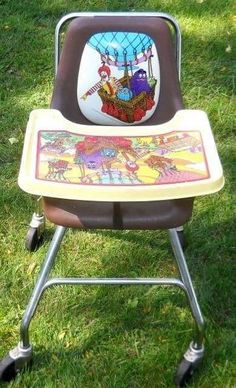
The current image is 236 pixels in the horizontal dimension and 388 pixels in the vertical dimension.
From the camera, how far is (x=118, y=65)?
6.36ft

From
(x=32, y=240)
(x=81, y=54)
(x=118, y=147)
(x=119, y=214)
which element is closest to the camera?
(x=119, y=214)

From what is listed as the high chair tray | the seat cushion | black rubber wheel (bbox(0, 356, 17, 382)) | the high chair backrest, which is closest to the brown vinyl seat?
the high chair backrest

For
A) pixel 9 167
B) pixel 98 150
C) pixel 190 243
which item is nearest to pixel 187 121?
pixel 98 150

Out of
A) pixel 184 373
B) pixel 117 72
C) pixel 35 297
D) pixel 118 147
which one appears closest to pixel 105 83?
pixel 117 72

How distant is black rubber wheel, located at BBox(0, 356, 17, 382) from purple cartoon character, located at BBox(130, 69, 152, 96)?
807 mm

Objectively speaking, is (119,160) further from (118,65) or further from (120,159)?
(118,65)

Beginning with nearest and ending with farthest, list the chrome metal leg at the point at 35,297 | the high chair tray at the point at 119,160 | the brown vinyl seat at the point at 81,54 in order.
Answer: the high chair tray at the point at 119,160 < the chrome metal leg at the point at 35,297 < the brown vinyl seat at the point at 81,54

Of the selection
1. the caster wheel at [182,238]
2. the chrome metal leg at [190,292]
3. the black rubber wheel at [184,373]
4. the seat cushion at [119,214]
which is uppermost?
the seat cushion at [119,214]

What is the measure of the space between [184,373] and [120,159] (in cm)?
58

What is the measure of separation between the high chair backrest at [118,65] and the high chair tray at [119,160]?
17cm

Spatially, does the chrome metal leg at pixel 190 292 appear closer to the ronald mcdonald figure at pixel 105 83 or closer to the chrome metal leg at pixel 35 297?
the chrome metal leg at pixel 35 297

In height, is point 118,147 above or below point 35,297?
above

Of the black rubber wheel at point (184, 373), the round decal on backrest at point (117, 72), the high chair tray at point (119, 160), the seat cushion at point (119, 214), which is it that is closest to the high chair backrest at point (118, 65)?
the round decal on backrest at point (117, 72)

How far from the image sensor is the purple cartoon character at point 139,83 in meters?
1.94
